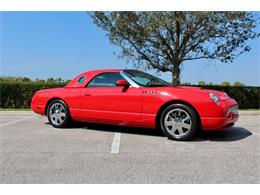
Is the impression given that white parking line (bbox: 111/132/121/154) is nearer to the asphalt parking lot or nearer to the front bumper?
the asphalt parking lot

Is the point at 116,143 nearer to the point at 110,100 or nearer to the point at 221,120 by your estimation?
the point at 110,100

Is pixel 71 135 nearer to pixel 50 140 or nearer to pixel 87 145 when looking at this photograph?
pixel 50 140

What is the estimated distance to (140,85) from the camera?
556cm

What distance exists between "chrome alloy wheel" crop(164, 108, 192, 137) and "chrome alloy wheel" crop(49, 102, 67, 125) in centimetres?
257

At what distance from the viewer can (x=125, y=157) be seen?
400cm

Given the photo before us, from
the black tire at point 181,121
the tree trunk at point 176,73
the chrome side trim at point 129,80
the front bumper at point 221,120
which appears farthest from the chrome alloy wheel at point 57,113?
the tree trunk at point 176,73

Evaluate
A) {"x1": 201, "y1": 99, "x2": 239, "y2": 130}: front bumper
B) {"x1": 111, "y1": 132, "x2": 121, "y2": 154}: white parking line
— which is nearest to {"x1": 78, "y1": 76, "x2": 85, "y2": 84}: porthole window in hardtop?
{"x1": 111, "y1": 132, "x2": 121, "y2": 154}: white parking line

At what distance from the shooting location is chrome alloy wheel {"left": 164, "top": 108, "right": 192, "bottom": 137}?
16.7 feet

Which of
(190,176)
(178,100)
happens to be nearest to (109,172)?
(190,176)

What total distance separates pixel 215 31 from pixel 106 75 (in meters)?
7.26

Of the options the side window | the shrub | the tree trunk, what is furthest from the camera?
the tree trunk

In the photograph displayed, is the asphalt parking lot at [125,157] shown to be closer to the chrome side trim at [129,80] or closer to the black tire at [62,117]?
the black tire at [62,117]

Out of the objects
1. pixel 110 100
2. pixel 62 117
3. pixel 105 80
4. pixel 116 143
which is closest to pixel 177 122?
pixel 116 143

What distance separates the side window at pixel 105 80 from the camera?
5.91 metres
